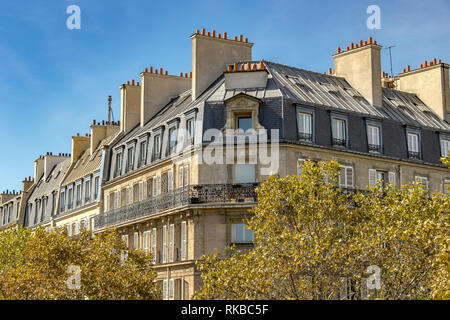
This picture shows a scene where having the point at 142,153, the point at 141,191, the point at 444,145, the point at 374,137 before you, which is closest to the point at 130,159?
the point at 142,153

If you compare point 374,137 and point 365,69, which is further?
point 365,69

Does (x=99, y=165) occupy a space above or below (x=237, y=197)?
above

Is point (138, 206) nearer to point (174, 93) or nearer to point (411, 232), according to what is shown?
point (174, 93)

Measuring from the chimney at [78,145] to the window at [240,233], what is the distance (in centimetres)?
2135

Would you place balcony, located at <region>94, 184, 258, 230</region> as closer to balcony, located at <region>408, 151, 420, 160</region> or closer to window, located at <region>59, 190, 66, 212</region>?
balcony, located at <region>408, 151, 420, 160</region>

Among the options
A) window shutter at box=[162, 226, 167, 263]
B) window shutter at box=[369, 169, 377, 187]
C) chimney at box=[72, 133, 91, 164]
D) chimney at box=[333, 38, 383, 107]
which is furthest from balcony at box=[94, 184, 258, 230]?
chimney at box=[72, 133, 91, 164]

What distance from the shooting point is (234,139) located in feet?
105

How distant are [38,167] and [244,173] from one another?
102ft

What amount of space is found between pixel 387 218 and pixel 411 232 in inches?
79.5

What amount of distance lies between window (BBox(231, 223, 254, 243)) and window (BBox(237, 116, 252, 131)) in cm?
389

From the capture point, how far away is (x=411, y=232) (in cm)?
1989

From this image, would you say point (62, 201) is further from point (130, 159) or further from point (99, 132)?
point (130, 159)

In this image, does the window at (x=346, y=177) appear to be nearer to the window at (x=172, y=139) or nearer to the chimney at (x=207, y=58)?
the window at (x=172, y=139)
